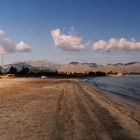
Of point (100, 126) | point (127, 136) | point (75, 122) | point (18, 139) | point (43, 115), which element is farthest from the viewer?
point (43, 115)

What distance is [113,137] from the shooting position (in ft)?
38.1

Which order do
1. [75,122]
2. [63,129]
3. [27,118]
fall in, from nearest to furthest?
[63,129] → [75,122] → [27,118]

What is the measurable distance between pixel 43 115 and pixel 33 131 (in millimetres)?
4962

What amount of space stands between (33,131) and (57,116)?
14.7 ft

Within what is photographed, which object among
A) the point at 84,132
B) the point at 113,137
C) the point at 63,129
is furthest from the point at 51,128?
the point at 113,137

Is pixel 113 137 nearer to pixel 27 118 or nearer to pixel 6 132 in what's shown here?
pixel 6 132

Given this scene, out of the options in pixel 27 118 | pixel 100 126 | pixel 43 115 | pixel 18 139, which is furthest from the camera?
pixel 43 115

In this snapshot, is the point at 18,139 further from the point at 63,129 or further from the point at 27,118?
the point at 27,118

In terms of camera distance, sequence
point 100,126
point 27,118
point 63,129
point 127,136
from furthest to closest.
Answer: point 27,118 → point 100,126 → point 63,129 → point 127,136

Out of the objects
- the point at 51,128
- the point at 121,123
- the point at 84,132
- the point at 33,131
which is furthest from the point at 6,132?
the point at 121,123

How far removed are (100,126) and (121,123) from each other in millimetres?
1795

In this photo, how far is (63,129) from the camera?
1291 cm

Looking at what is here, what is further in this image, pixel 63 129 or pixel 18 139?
pixel 63 129

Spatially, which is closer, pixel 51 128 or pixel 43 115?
pixel 51 128
